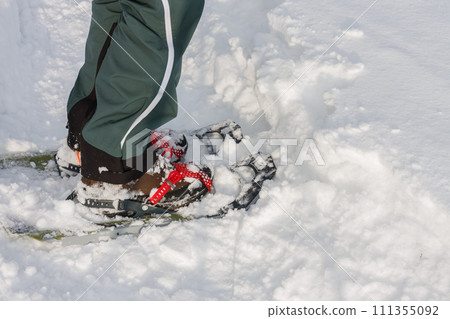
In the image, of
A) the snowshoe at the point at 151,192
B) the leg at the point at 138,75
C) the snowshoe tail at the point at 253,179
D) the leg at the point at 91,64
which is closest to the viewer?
the leg at the point at 138,75

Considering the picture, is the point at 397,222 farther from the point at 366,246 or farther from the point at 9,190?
the point at 9,190

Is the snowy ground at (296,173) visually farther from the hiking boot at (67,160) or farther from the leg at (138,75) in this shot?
the leg at (138,75)

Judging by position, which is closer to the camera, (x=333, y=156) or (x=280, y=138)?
(x=333, y=156)

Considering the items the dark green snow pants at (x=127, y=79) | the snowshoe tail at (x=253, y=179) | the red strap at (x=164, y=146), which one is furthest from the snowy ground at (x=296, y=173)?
the dark green snow pants at (x=127, y=79)

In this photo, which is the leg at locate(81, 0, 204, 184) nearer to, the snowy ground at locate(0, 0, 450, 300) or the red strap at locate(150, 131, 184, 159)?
the red strap at locate(150, 131, 184, 159)

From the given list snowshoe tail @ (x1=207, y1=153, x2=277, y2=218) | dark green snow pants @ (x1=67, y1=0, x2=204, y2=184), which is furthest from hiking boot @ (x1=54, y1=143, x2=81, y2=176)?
snowshoe tail @ (x1=207, y1=153, x2=277, y2=218)

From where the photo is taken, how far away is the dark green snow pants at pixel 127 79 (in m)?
1.67

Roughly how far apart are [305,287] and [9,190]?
1503 millimetres

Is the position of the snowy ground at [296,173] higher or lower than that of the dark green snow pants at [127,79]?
lower

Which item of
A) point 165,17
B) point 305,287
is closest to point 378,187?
point 305,287

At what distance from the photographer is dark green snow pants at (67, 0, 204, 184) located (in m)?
1.67

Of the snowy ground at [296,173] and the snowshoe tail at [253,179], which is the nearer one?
the snowy ground at [296,173]

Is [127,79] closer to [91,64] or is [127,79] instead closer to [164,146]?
[91,64]

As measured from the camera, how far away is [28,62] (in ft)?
9.81
